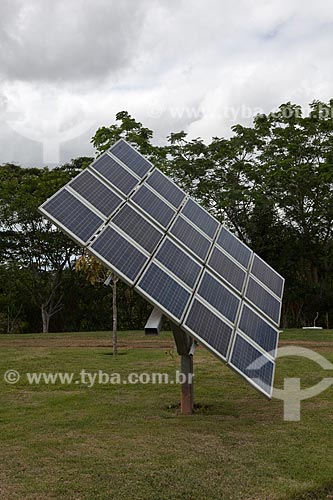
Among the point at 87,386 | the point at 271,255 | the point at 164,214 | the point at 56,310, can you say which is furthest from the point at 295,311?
the point at 164,214

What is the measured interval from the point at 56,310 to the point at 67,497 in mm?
30882

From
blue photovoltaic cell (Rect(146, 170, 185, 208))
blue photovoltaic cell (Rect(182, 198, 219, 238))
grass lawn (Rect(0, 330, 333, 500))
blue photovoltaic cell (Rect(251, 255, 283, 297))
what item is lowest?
grass lawn (Rect(0, 330, 333, 500))

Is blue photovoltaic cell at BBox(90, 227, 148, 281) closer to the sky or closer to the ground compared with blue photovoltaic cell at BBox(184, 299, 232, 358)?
closer to the sky

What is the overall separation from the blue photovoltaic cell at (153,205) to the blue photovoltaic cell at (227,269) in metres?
1.15

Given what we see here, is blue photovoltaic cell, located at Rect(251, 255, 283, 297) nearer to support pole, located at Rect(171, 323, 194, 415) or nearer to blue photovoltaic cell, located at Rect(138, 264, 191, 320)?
support pole, located at Rect(171, 323, 194, 415)

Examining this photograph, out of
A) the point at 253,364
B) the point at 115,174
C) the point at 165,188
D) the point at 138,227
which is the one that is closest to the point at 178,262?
the point at 138,227

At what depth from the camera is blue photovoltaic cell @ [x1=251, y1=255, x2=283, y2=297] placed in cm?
1195

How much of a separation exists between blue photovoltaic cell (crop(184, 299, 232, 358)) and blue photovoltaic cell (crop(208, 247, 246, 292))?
58.2 inches

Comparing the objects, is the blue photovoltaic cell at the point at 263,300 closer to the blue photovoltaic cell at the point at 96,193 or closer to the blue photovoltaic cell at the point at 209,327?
the blue photovoltaic cell at the point at 209,327

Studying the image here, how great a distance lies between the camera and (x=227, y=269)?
35.5ft

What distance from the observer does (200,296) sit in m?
9.25

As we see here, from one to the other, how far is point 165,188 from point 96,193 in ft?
7.34

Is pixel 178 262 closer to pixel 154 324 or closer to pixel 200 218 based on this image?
pixel 154 324

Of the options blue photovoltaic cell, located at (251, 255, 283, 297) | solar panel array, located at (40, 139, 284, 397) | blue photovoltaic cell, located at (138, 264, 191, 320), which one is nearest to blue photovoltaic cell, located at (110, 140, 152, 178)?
solar panel array, located at (40, 139, 284, 397)
